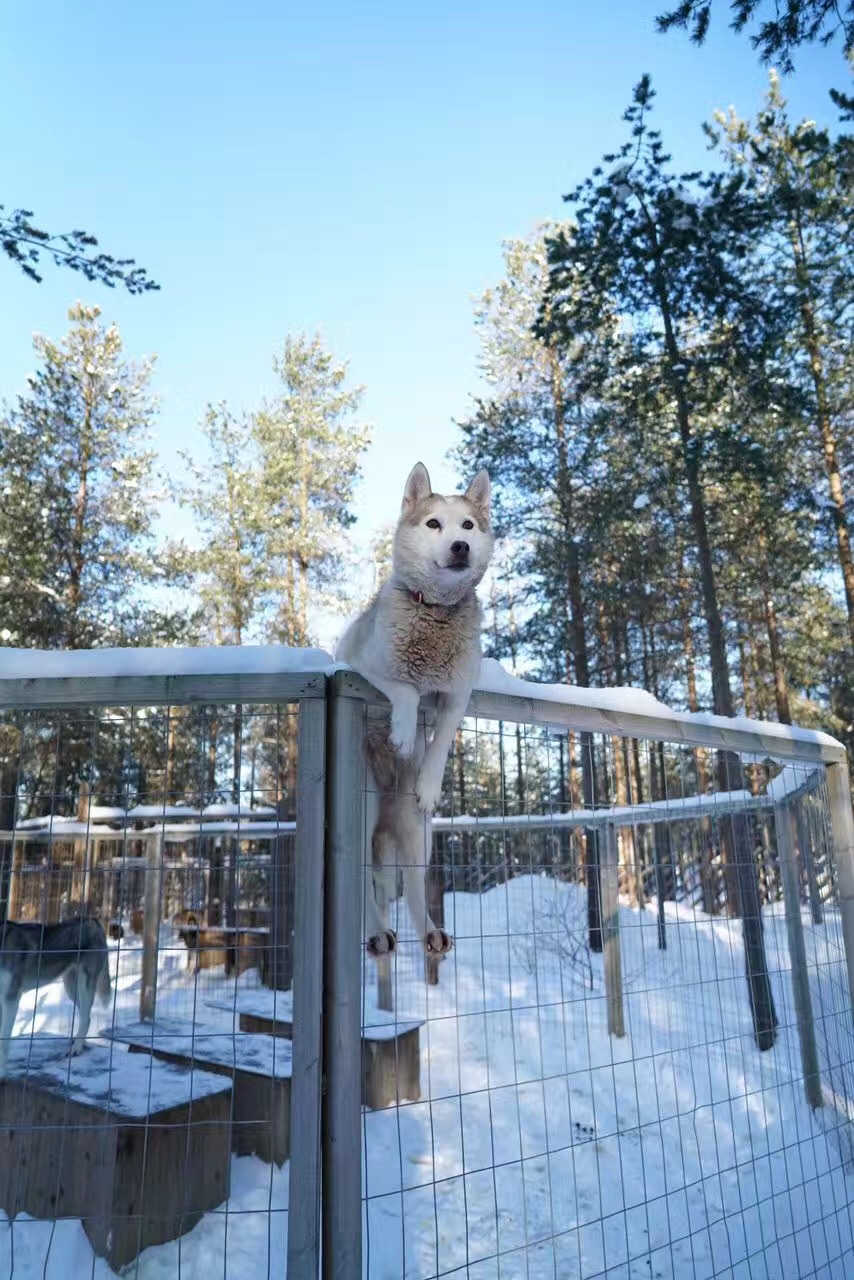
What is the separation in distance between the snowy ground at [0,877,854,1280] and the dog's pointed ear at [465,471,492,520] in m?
1.53

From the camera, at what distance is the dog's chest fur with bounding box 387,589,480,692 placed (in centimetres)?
257

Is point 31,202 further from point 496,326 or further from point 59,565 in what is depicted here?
point 496,326

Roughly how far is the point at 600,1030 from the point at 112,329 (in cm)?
1564

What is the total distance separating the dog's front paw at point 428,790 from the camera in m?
2.48

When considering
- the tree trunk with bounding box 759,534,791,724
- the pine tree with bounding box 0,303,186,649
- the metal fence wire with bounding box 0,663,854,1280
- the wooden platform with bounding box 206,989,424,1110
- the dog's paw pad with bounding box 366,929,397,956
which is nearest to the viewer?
the metal fence wire with bounding box 0,663,854,1280

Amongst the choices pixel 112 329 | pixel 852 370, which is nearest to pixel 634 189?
pixel 852 370

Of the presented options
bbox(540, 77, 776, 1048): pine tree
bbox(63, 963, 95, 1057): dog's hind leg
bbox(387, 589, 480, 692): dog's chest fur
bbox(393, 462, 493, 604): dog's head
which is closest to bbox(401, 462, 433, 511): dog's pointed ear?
bbox(393, 462, 493, 604): dog's head

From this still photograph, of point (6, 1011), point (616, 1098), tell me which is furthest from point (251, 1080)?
point (616, 1098)

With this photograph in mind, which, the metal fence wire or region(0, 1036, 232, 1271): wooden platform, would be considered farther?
region(0, 1036, 232, 1271): wooden platform

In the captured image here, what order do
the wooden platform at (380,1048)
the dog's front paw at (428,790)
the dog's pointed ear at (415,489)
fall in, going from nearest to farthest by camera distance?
the dog's front paw at (428,790)
the dog's pointed ear at (415,489)
the wooden platform at (380,1048)

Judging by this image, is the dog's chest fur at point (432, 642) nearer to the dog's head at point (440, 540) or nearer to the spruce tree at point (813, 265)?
the dog's head at point (440, 540)

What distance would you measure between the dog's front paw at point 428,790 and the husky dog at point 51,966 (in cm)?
244

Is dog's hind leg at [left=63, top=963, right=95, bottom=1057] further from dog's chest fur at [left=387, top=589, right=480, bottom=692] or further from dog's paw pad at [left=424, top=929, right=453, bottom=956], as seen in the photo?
dog's chest fur at [left=387, top=589, right=480, bottom=692]

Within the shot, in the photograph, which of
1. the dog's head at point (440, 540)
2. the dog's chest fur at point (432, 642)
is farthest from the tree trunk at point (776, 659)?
the dog's chest fur at point (432, 642)
